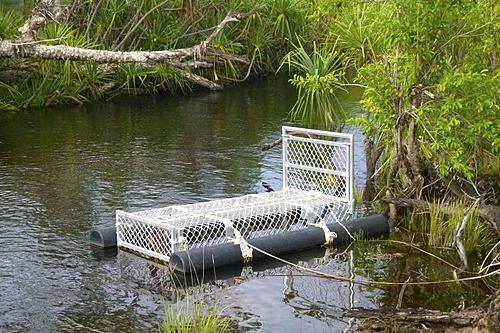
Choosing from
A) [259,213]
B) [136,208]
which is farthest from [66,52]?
[259,213]

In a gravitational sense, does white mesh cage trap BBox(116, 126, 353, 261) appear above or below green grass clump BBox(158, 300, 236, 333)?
above

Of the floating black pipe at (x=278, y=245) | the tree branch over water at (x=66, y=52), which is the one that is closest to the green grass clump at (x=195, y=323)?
the floating black pipe at (x=278, y=245)

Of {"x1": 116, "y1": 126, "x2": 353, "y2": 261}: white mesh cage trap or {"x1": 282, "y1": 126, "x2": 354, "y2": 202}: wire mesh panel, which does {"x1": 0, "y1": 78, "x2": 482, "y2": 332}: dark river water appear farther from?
{"x1": 282, "y1": 126, "x2": 354, "y2": 202}: wire mesh panel

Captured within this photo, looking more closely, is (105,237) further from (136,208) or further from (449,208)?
(449,208)

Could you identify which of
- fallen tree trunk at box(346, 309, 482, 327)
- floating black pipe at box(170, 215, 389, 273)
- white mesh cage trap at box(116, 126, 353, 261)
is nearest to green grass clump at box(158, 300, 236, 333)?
fallen tree trunk at box(346, 309, 482, 327)

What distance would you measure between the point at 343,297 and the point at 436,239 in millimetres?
1932

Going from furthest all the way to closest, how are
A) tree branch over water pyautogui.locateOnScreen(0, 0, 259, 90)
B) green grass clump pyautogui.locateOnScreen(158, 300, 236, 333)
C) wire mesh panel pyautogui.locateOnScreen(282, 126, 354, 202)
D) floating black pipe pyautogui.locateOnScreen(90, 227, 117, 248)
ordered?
1. tree branch over water pyautogui.locateOnScreen(0, 0, 259, 90)
2. wire mesh panel pyautogui.locateOnScreen(282, 126, 354, 202)
3. floating black pipe pyautogui.locateOnScreen(90, 227, 117, 248)
4. green grass clump pyautogui.locateOnScreen(158, 300, 236, 333)

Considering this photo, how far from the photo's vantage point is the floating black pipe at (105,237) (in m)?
9.91

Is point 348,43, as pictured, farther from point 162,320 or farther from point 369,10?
point 162,320

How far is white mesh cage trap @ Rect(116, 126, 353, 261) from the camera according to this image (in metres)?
9.49

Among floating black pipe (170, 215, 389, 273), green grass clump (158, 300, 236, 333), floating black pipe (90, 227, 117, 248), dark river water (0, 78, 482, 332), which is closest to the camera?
green grass clump (158, 300, 236, 333)

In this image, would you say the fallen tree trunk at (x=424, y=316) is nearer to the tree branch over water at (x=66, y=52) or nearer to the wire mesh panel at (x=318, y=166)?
the wire mesh panel at (x=318, y=166)

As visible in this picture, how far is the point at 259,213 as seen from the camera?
33.4ft

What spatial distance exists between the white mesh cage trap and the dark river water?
281 mm
